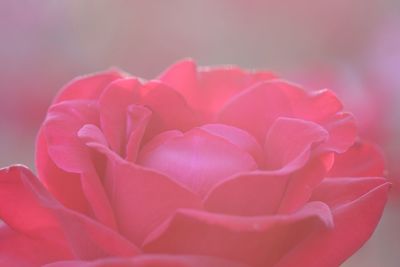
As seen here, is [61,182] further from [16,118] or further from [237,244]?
[16,118]

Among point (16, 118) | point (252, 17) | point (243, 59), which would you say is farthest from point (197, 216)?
point (252, 17)

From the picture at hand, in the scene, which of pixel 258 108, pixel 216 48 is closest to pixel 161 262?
pixel 258 108

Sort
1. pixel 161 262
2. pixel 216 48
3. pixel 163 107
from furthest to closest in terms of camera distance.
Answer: pixel 216 48 < pixel 163 107 < pixel 161 262

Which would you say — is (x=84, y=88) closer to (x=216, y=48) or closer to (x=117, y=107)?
(x=117, y=107)

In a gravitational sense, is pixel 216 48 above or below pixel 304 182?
below

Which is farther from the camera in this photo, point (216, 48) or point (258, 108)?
point (216, 48)

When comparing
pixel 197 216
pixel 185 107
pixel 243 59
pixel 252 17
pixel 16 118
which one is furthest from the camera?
pixel 252 17
